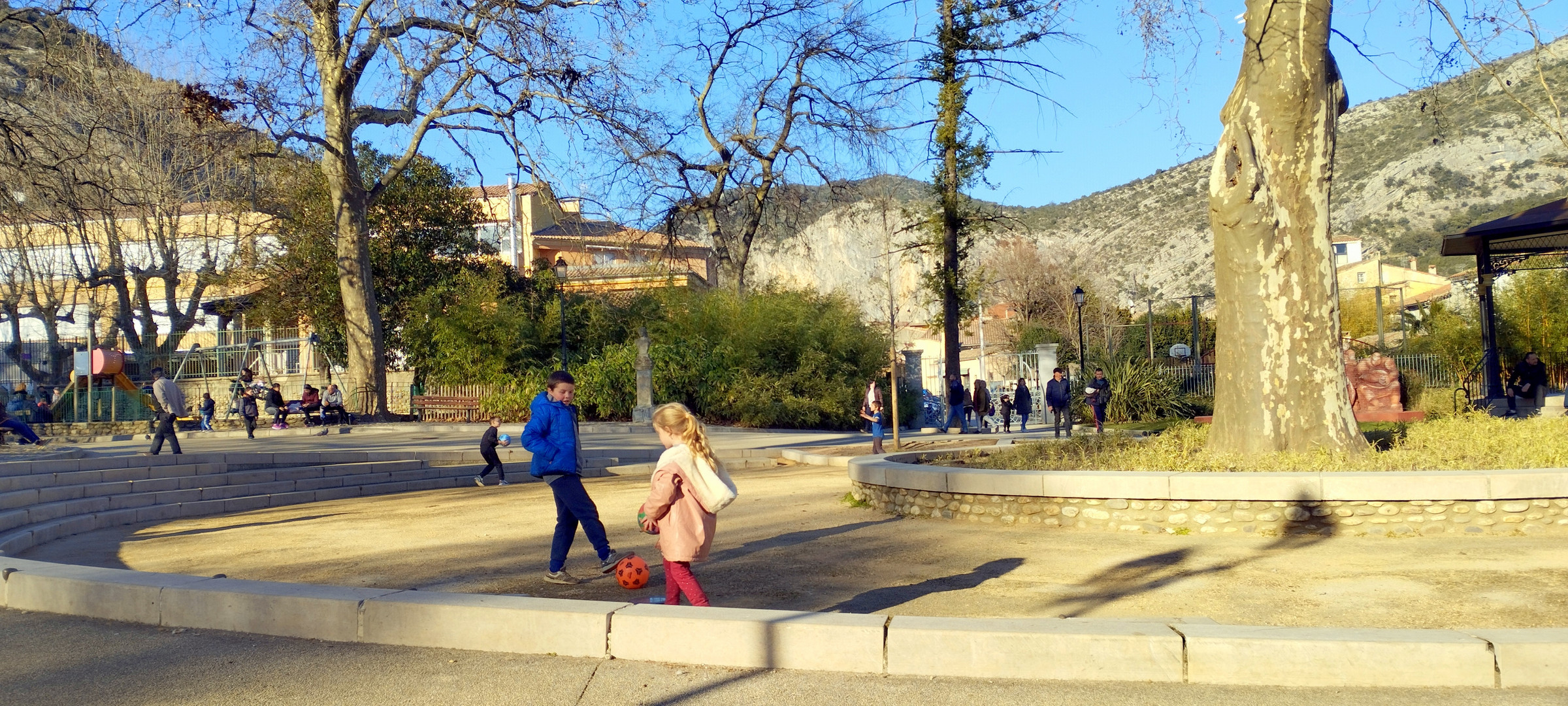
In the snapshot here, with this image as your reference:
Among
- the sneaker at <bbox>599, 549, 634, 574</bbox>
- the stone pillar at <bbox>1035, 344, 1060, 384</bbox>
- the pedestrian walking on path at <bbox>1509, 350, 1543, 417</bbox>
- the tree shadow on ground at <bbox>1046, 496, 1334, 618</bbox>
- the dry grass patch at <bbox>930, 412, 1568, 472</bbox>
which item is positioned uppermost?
the stone pillar at <bbox>1035, 344, 1060, 384</bbox>

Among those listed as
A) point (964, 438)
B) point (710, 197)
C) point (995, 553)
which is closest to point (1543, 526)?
point (995, 553)

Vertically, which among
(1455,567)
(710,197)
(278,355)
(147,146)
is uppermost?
(147,146)

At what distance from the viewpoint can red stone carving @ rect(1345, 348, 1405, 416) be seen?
2386 cm

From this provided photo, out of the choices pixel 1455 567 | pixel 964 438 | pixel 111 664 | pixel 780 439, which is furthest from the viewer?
pixel 780 439

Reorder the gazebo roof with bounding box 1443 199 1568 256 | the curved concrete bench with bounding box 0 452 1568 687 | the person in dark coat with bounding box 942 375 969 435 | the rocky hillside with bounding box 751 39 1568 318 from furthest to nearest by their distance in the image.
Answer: the rocky hillside with bounding box 751 39 1568 318 < the person in dark coat with bounding box 942 375 969 435 < the gazebo roof with bounding box 1443 199 1568 256 < the curved concrete bench with bounding box 0 452 1568 687

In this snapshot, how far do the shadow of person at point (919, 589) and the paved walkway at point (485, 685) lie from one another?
1.33 m

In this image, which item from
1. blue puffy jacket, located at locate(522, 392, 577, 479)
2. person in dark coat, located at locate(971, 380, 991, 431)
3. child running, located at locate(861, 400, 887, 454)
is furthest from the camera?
person in dark coat, located at locate(971, 380, 991, 431)

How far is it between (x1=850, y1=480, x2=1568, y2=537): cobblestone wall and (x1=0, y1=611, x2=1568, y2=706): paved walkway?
4.15 metres

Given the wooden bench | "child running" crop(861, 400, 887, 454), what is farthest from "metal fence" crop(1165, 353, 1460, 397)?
the wooden bench

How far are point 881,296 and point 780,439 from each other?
37.5m

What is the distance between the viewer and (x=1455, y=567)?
711 centimetres

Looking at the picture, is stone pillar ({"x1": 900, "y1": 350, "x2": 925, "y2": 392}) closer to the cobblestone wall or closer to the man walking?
the man walking

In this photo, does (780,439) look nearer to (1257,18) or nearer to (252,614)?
(1257,18)

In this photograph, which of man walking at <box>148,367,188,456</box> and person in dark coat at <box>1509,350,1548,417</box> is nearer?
man walking at <box>148,367,188,456</box>
